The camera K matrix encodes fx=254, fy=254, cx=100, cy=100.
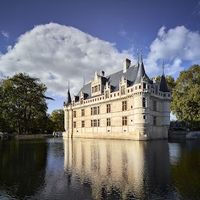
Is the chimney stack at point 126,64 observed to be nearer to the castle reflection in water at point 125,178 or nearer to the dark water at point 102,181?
the castle reflection in water at point 125,178

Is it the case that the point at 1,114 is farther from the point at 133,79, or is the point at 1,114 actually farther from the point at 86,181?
the point at 86,181

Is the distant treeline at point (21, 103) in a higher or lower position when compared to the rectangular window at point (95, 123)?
higher

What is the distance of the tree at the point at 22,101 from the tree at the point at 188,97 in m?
32.2

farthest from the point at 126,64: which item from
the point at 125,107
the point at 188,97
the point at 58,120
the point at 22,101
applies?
the point at 58,120

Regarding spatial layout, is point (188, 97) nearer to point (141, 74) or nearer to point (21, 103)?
point (141, 74)

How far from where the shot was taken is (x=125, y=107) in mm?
44031

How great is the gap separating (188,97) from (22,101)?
123 ft

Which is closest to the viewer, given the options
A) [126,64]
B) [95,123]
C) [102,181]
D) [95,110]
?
[102,181]

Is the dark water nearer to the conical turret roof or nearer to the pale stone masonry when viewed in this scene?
the pale stone masonry

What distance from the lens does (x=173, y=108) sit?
171ft

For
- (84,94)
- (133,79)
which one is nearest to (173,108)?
(133,79)

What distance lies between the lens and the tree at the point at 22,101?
5906 centimetres

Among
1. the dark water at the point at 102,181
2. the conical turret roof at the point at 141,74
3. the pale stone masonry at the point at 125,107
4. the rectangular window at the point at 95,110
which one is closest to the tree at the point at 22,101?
the pale stone masonry at the point at 125,107

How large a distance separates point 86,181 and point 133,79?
34.6 metres
